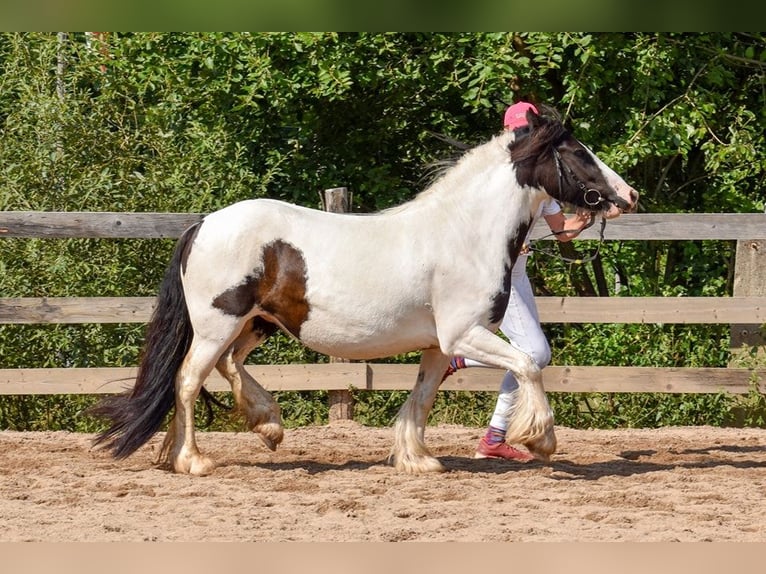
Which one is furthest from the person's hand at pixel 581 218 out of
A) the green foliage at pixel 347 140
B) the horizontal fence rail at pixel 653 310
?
the green foliage at pixel 347 140

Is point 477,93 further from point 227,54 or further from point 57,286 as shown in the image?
point 57,286

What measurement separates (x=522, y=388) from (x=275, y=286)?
1.42 meters

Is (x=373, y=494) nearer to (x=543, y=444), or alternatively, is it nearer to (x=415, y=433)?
(x=415, y=433)

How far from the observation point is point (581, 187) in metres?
5.29

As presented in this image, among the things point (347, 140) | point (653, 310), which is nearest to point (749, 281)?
point (653, 310)

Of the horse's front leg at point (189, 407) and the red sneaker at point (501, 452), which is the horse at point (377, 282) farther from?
the red sneaker at point (501, 452)

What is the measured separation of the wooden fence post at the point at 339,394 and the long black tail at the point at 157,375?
2150 millimetres

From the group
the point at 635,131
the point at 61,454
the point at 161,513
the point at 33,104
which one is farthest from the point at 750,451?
the point at 33,104

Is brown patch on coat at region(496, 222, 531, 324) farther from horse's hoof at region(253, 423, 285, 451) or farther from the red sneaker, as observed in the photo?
horse's hoof at region(253, 423, 285, 451)

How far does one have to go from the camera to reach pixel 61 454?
5.97m

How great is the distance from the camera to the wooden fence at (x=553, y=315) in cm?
694

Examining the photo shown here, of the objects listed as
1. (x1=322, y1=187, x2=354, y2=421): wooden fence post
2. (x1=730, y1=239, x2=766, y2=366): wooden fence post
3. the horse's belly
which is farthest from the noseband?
(x1=730, y1=239, x2=766, y2=366): wooden fence post

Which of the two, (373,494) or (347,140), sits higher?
(347,140)

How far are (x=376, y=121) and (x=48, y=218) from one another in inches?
147
